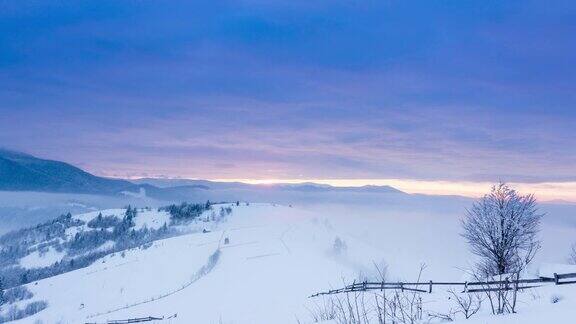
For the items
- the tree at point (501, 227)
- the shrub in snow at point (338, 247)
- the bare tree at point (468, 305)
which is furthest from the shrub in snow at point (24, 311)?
the bare tree at point (468, 305)

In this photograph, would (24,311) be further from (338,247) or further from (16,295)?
(338,247)

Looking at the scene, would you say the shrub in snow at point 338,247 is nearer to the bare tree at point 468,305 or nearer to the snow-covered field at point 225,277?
the snow-covered field at point 225,277

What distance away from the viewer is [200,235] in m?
148

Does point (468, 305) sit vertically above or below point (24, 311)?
above

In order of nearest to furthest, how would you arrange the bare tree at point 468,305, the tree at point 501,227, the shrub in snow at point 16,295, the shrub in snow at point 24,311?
the bare tree at point 468,305, the tree at point 501,227, the shrub in snow at point 24,311, the shrub in snow at point 16,295

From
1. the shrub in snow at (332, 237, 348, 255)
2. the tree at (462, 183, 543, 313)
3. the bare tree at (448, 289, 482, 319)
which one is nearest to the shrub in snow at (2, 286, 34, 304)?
the shrub in snow at (332, 237, 348, 255)

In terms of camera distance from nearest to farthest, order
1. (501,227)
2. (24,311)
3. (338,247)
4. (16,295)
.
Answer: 1. (501,227)
2. (24,311)
3. (338,247)
4. (16,295)

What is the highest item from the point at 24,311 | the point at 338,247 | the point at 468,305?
the point at 468,305

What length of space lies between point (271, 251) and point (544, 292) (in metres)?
88.8

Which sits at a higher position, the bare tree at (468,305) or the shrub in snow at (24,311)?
the bare tree at (468,305)

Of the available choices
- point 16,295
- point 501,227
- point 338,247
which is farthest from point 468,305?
point 16,295

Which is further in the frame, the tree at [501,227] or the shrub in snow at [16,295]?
the shrub in snow at [16,295]

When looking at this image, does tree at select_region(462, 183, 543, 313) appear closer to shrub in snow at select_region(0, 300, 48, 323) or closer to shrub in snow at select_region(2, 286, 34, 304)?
shrub in snow at select_region(0, 300, 48, 323)

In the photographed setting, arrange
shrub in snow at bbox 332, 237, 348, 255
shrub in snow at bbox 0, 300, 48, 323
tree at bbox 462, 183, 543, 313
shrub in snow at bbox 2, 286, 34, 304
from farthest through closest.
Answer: shrub in snow at bbox 2, 286, 34, 304 < shrub in snow at bbox 332, 237, 348, 255 < shrub in snow at bbox 0, 300, 48, 323 < tree at bbox 462, 183, 543, 313
